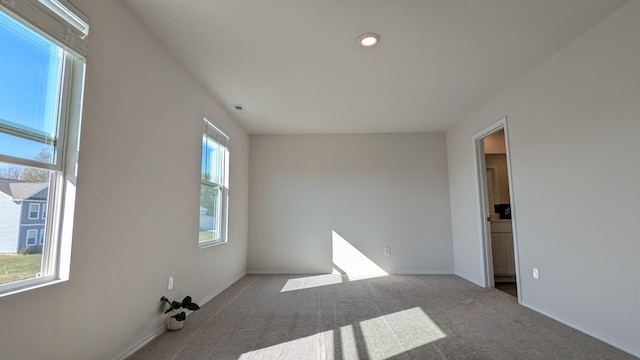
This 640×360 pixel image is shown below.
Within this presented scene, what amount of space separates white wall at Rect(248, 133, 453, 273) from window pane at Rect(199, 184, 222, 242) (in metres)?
1.19

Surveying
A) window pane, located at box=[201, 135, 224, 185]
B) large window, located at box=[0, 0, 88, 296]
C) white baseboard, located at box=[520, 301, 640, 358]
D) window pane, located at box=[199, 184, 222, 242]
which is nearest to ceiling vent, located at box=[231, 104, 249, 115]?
window pane, located at box=[201, 135, 224, 185]

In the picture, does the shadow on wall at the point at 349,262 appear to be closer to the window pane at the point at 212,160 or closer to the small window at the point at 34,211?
the window pane at the point at 212,160

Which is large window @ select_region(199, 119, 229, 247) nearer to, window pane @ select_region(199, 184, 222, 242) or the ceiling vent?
window pane @ select_region(199, 184, 222, 242)

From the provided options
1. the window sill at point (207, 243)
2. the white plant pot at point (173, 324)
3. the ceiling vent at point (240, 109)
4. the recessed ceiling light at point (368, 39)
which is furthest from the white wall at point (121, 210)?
the recessed ceiling light at point (368, 39)

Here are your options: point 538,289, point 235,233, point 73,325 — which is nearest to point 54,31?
point 73,325

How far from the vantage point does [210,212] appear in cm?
389

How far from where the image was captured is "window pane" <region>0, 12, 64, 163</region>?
1.42 m

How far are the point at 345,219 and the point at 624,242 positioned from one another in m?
3.55

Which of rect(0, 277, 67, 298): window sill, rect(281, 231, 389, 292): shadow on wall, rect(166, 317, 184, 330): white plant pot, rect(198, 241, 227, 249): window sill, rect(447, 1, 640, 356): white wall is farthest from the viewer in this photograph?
rect(281, 231, 389, 292): shadow on wall

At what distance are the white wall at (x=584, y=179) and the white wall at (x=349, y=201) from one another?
189cm

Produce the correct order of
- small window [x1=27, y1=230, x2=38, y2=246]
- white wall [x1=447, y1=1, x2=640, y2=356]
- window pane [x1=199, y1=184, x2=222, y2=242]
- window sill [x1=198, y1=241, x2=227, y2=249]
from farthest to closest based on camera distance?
1. window pane [x1=199, y1=184, x2=222, y2=242]
2. window sill [x1=198, y1=241, x2=227, y2=249]
3. white wall [x1=447, y1=1, x2=640, y2=356]
4. small window [x1=27, y1=230, x2=38, y2=246]

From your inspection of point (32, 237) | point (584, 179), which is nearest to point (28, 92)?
point (32, 237)

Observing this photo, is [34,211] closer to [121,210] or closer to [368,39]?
[121,210]

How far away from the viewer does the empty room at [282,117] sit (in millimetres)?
1620
